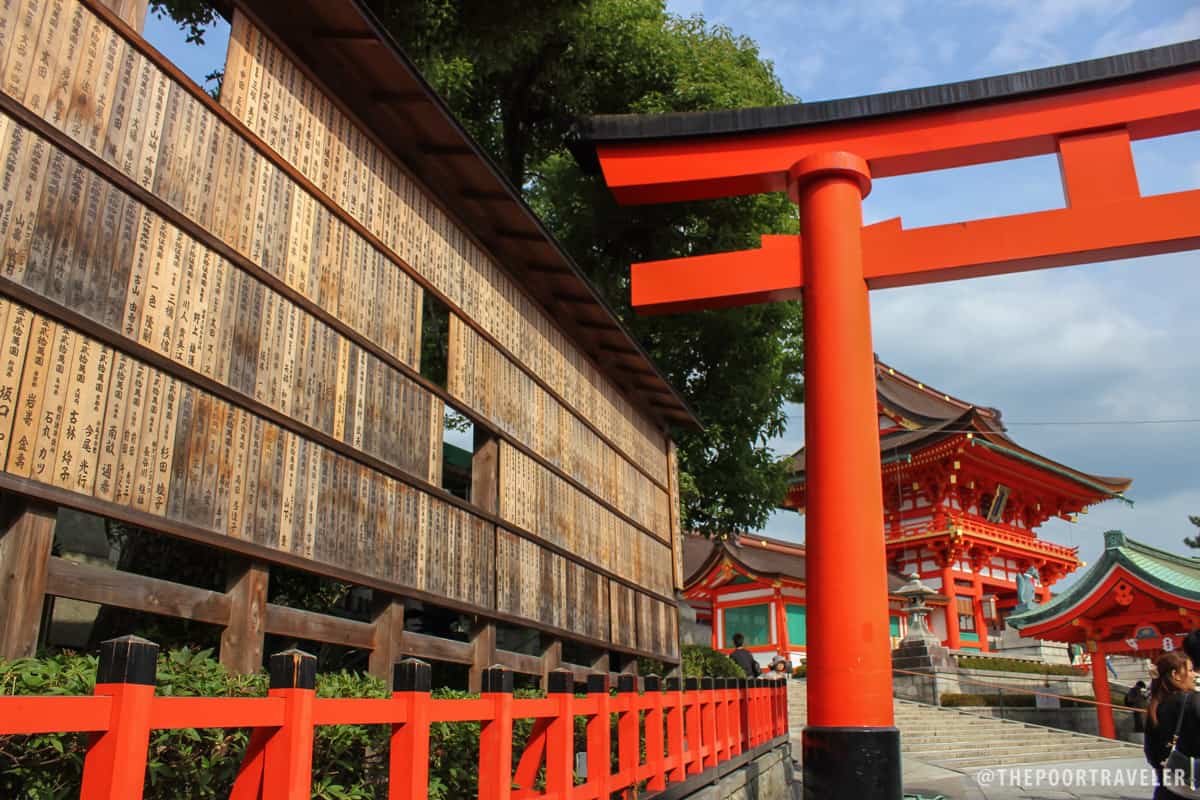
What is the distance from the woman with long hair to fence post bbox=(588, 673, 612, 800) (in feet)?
8.99

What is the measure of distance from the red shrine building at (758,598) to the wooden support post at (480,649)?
2121 centimetres

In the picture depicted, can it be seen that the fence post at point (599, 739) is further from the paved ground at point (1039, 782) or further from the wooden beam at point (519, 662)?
the paved ground at point (1039, 782)

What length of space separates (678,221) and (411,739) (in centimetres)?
1226

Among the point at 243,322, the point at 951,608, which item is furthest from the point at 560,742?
the point at 951,608

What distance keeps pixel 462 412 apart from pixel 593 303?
2647 millimetres

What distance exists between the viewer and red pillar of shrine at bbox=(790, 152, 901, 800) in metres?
5.75

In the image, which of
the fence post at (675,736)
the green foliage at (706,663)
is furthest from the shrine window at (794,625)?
the fence post at (675,736)

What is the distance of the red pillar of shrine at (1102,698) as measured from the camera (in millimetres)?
19141

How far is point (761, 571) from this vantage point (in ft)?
91.8

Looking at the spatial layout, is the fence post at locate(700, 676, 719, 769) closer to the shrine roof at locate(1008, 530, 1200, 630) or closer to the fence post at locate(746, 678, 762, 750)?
the fence post at locate(746, 678, 762, 750)

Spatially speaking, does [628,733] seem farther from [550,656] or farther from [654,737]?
[550,656]

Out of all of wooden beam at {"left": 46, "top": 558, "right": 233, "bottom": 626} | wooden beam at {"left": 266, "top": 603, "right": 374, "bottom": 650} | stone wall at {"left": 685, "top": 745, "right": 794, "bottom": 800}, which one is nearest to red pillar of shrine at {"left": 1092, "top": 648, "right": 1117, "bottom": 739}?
stone wall at {"left": 685, "top": 745, "right": 794, "bottom": 800}

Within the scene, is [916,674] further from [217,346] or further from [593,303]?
[217,346]

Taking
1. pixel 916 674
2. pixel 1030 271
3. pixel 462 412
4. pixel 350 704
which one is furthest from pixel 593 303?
pixel 916 674
